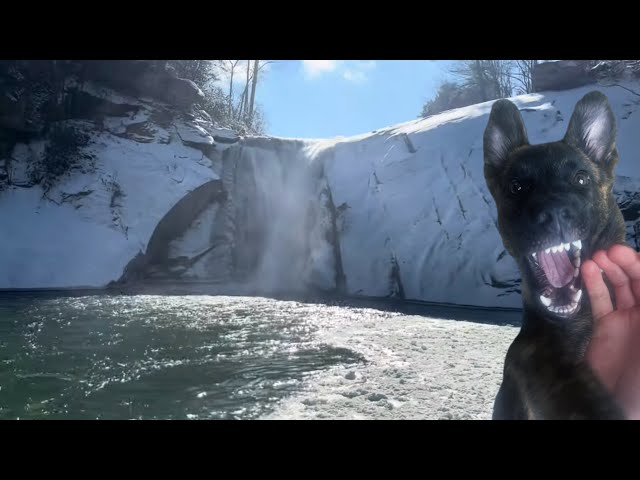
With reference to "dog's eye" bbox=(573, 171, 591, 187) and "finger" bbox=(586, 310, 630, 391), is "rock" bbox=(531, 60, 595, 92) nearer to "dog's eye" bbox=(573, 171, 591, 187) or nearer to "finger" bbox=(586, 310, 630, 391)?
"dog's eye" bbox=(573, 171, 591, 187)

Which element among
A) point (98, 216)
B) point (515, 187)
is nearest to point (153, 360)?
point (515, 187)

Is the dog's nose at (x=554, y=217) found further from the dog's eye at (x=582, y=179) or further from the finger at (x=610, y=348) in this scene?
the finger at (x=610, y=348)

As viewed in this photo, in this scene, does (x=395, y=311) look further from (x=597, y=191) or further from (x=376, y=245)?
(x=597, y=191)

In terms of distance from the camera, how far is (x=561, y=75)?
1186 cm

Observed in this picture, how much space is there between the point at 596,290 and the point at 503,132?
85 cm

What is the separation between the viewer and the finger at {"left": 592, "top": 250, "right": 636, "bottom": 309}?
149 centimetres

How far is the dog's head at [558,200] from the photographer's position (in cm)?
170

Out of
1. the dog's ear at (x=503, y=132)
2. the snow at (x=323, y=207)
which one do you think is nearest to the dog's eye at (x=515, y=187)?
the dog's ear at (x=503, y=132)

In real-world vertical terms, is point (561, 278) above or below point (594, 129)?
below

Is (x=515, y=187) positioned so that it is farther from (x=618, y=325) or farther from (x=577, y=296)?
(x=618, y=325)

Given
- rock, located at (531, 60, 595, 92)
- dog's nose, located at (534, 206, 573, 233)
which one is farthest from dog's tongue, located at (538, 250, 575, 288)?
rock, located at (531, 60, 595, 92)
